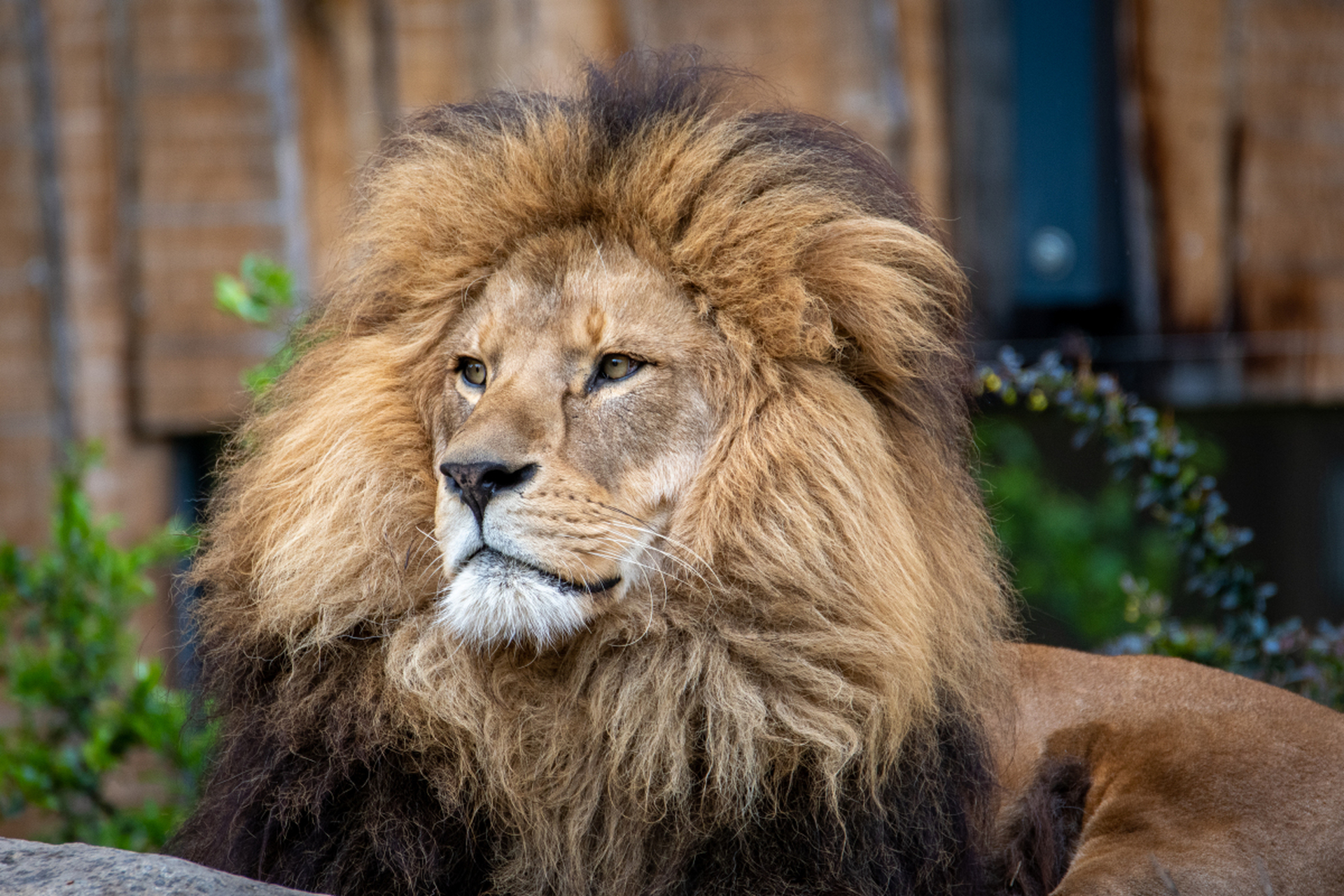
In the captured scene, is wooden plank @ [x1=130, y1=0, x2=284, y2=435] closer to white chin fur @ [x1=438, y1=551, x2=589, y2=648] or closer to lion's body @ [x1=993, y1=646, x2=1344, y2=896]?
white chin fur @ [x1=438, y1=551, x2=589, y2=648]

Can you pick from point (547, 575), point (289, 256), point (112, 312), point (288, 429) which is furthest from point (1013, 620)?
point (112, 312)

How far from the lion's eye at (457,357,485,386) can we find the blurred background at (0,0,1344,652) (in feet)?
8.50

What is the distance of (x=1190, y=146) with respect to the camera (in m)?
4.65

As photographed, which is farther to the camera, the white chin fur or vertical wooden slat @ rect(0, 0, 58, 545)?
vertical wooden slat @ rect(0, 0, 58, 545)

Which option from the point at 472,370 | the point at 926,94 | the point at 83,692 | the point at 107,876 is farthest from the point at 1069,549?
the point at 107,876

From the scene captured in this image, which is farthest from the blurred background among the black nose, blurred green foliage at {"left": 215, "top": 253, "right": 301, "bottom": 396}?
the black nose

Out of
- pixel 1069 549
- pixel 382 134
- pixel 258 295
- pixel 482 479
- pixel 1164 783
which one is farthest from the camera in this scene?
pixel 1069 549

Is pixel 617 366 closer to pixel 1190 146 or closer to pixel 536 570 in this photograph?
pixel 536 570

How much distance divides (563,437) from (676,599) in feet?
0.94

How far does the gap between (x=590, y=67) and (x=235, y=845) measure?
1.37 metres

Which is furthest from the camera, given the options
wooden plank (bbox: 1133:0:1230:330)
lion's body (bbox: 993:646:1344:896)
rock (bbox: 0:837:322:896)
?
wooden plank (bbox: 1133:0:1230:330)

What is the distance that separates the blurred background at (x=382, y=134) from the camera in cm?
465

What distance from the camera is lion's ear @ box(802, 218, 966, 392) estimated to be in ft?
6.92

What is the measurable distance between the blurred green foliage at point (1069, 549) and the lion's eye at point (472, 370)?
11.8ft
